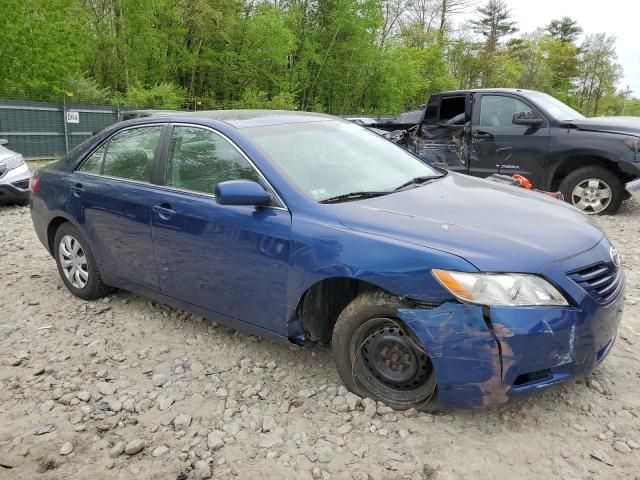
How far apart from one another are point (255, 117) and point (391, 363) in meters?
1.91

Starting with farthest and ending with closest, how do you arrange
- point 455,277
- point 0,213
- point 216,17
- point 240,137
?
point 216,17 → point 0,213 → point 240,137 → point 455,277

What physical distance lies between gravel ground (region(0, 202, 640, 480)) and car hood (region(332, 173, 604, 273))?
85cm

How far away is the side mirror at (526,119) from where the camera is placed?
7441 mm

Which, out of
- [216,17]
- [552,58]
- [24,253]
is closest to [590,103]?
[552,58]

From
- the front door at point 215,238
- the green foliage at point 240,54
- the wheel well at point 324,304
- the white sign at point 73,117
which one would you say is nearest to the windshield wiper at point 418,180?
the wheel well at point 324,304

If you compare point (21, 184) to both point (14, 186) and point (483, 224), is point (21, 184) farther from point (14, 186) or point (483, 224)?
point (483, 224)

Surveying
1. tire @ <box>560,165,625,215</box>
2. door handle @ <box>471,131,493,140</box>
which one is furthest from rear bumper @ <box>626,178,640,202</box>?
door handle @ <box>471,131,493,140</box>

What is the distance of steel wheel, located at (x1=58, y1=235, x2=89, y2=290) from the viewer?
4367 mm

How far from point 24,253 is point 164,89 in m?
20.4

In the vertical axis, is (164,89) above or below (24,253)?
above

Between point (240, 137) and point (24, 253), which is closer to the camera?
point (240, 137)

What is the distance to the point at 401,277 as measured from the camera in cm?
250

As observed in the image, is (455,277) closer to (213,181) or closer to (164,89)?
(213,181)

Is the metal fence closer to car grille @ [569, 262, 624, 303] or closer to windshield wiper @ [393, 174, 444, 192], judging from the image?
windshield wiper @ [393, 174, 444, 192]
